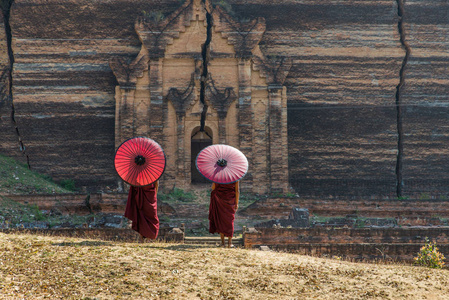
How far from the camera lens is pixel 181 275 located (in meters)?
7.43

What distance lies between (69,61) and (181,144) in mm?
6278

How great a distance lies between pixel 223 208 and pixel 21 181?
1240cm

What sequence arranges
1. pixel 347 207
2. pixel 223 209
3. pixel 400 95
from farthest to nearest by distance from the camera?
pixel 400 95, pixel 347 207, pixel 223 209

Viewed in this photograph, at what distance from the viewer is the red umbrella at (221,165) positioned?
9.48 meters

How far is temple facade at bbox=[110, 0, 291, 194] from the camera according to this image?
21.1 meters

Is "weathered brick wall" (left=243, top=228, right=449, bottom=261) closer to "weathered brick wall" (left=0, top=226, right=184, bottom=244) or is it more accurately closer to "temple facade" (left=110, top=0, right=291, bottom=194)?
"weathered brick wall" (left=0, top=226, right=184, bottom=244)

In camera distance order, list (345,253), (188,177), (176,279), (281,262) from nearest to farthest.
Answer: (176,279) < (281,262) < (345,253) < (188,177)

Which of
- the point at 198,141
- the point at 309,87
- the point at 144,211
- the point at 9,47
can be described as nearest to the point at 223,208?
the point at 144,211

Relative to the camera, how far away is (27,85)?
71.6 feet

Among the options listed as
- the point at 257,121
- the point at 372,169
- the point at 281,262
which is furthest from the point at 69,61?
the point at 281,262

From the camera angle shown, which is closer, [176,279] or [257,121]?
[176,279]

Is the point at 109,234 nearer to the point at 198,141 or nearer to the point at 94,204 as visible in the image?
the point at 94,204

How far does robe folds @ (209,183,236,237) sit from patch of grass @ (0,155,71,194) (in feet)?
36.5

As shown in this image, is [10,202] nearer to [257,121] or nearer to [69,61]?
[69,61]
